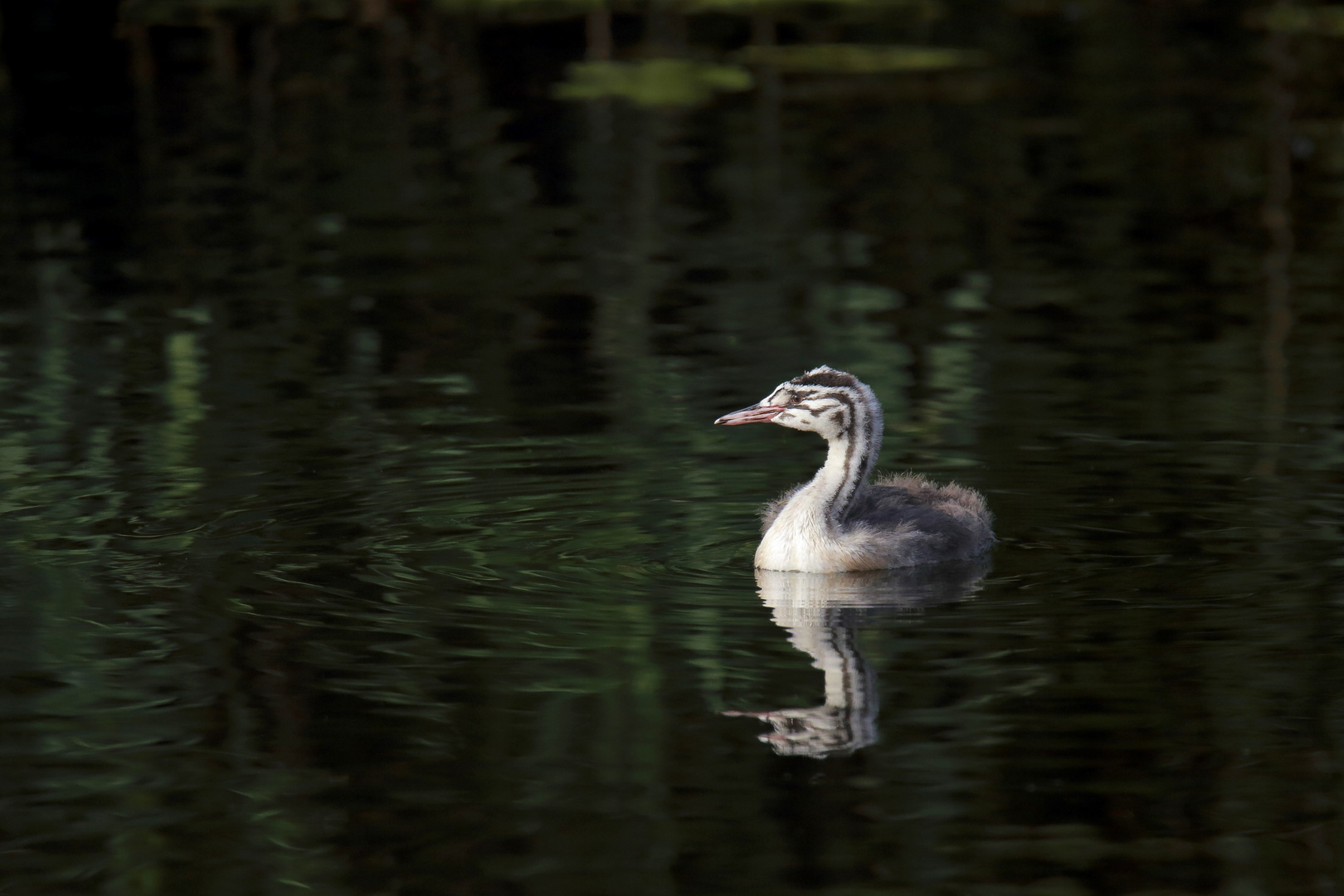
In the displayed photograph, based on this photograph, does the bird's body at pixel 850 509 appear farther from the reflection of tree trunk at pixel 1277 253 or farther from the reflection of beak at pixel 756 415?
the reflection of tree trunk at pixel 1277 253

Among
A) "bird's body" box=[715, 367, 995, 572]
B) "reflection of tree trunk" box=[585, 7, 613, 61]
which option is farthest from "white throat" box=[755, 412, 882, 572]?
"reflection of tree trunk" box=[585, 7, 613, 61]

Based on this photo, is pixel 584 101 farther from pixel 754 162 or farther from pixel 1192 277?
pixel 1192 277

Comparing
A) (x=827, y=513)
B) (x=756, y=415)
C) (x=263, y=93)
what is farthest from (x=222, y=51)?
(x=827, y=513)

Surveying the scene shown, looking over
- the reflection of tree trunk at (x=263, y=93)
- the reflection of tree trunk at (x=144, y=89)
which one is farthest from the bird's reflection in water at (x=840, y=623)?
the reflection of tree trunk at (x=144, y=89)

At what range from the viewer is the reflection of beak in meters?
10.5

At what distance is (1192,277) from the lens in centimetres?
1800

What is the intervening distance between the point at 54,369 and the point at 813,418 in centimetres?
649

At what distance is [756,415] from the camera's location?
10.5 metres

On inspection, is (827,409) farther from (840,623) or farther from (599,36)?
(599,36)

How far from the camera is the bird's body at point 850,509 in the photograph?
1012 cm

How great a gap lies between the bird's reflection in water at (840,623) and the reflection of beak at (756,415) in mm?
759

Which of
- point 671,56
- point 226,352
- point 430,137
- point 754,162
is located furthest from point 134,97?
point 226,352

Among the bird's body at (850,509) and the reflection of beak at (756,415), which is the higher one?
the reflection of beak at (756,415)

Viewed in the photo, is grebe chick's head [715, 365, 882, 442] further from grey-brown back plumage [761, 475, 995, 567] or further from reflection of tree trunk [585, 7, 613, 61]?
reflection of tree trunk [585, 7, 613, 61]
